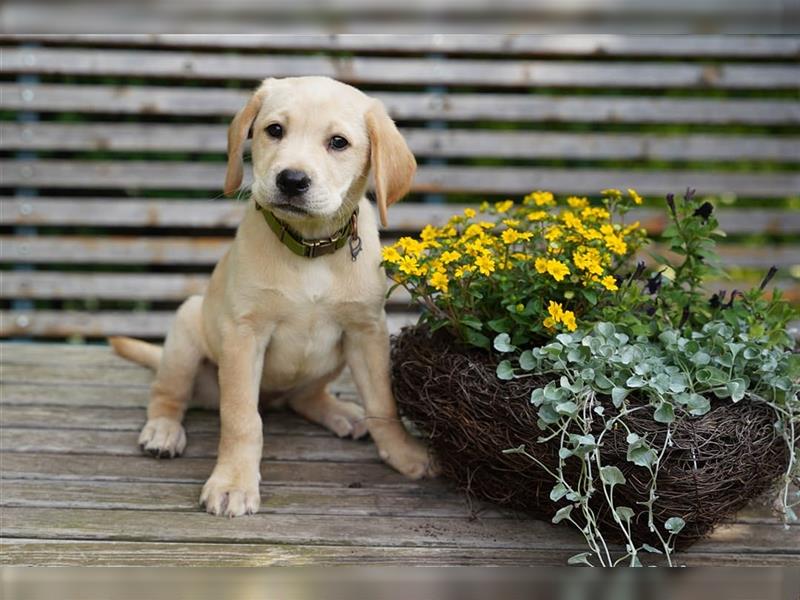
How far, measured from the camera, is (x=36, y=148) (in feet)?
17.5

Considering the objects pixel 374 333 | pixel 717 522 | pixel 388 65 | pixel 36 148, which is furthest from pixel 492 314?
pixel 36 148

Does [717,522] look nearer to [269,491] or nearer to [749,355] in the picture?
[749,355]

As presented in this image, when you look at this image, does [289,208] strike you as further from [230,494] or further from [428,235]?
[230,494]

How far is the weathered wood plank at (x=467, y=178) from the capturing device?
17.5ft

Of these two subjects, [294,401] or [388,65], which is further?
[388,65]

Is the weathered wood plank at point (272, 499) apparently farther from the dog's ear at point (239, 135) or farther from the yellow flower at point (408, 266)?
the dog's ear at point (239, 135)

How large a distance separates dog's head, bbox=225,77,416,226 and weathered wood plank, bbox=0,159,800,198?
2.24 m

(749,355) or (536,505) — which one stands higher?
(749,355)

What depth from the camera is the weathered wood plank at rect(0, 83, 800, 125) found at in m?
5.31

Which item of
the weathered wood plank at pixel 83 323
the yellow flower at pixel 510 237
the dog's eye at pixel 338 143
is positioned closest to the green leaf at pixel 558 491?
the yellow flower at pixel 510 237

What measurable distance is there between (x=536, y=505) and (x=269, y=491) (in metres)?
0.92

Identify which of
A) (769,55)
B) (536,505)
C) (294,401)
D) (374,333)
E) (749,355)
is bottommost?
(294,401)

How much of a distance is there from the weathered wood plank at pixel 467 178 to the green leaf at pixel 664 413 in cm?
295

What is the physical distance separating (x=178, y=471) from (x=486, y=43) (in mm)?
3221
